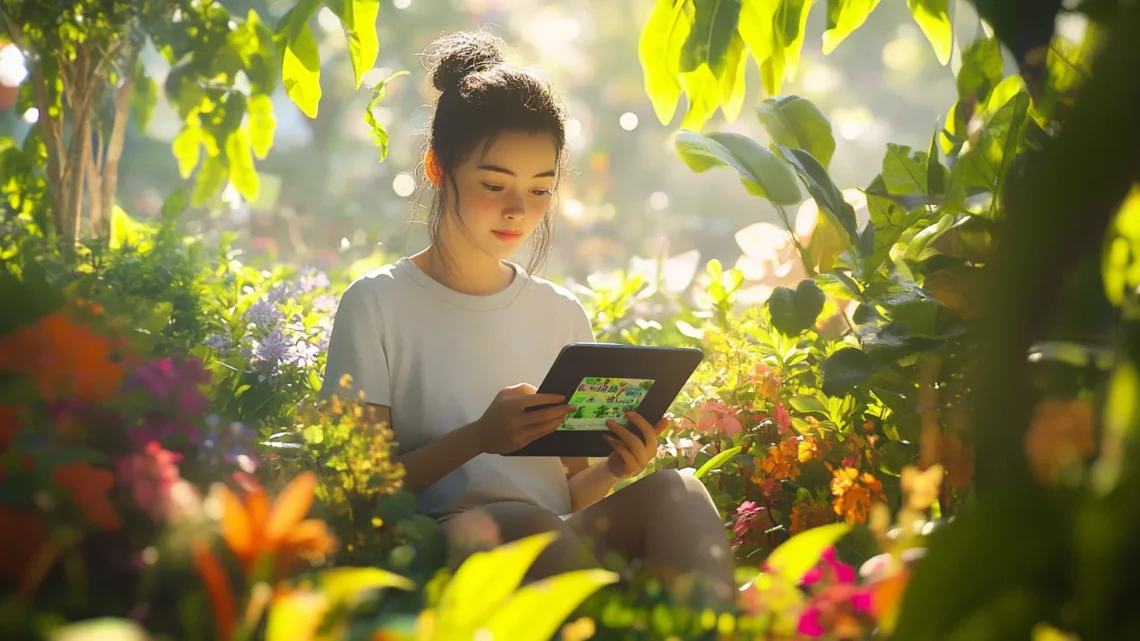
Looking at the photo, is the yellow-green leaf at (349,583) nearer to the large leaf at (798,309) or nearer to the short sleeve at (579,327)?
the large leaf at (798,309)

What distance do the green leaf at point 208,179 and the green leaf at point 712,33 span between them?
1640 millimetres

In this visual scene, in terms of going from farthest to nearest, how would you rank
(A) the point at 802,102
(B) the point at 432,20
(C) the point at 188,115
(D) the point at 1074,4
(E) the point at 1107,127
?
(B) the point at 432,20 < (C) the point at 188,115 < (A) the point at 802,102 < (D) the point at 1074,4 < (E) the point at 1107,127

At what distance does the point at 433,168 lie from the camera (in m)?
1.78

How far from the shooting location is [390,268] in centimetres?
173

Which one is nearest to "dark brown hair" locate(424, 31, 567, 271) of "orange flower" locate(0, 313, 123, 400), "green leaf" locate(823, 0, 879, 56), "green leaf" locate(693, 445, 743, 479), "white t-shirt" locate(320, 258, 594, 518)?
"white t-shirt" locate(320, 258, 594, 518)

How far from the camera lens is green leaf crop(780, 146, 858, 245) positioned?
4.64ft

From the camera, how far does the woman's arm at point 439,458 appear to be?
1441 millimetres

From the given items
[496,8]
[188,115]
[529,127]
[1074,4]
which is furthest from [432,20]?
[1074,4]

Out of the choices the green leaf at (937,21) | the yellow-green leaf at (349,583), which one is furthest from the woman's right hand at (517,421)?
the green leaf at (937,21)

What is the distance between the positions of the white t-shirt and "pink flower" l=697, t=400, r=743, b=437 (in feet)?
0.92

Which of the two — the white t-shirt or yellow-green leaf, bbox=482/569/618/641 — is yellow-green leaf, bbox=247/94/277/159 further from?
yellow-green leaf, bbox=482/569/618/641

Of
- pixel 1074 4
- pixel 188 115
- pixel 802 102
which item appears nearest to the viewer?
pixel 1074 4

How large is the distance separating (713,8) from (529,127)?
1.19ft

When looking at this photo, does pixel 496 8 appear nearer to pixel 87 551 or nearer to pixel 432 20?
pixel 432 20
